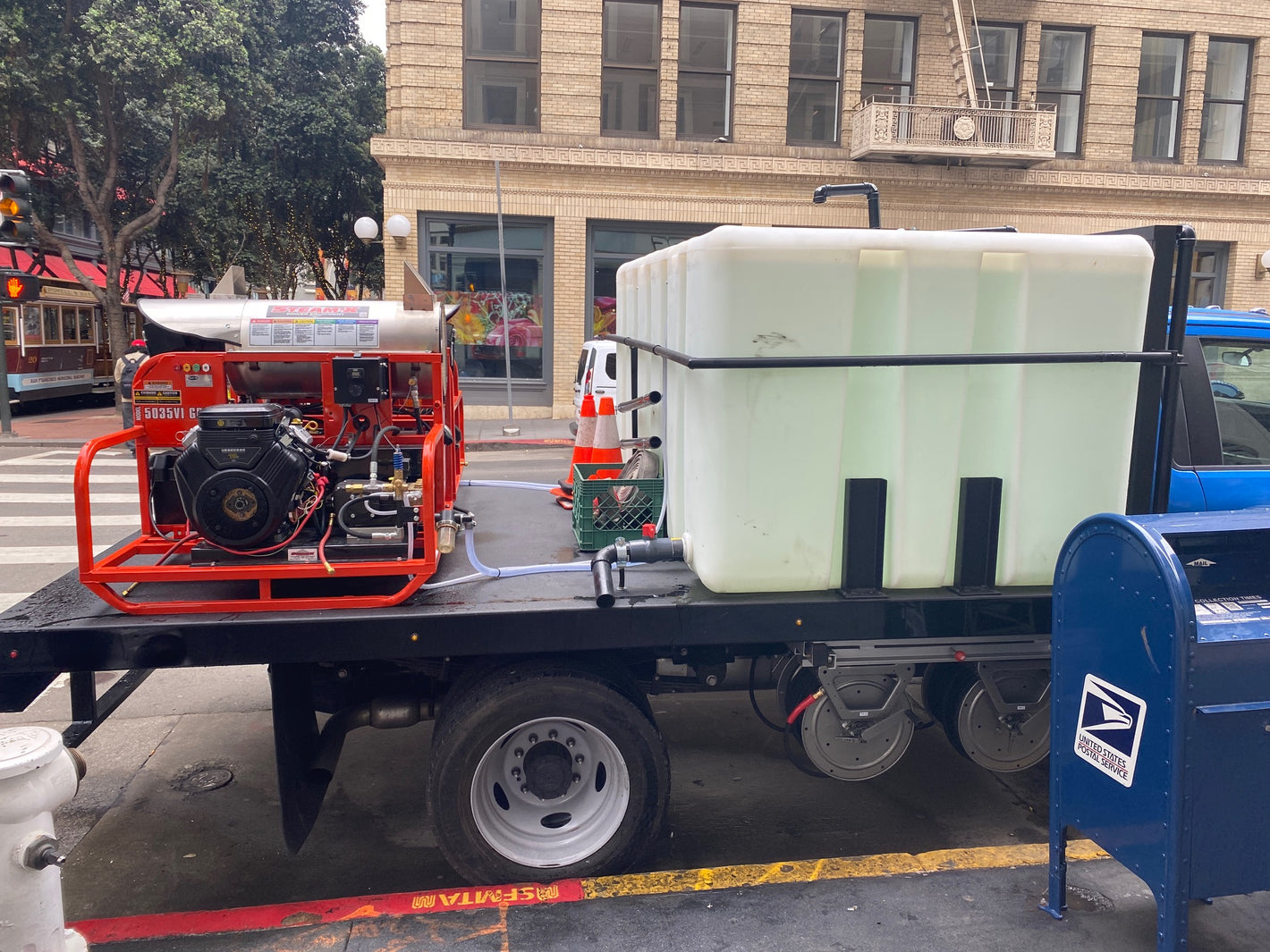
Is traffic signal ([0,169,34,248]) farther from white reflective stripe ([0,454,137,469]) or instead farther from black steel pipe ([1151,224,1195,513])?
black steel pipe ([1151,224,1195,513])

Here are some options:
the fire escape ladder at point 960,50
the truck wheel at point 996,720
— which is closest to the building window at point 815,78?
the fire escape ladder at point 960,50

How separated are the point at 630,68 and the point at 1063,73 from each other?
30.8ft

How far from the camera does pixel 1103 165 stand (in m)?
20.0

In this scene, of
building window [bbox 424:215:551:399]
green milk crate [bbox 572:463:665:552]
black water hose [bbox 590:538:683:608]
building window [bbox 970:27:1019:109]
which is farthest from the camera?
building window [bbox 970:27:1019:109]

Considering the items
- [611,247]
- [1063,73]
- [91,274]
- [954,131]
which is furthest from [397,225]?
[91,274]

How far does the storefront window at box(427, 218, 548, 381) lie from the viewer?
19.4m

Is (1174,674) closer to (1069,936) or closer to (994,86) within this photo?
(1069,936)

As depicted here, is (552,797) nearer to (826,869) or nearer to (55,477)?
(826,869)

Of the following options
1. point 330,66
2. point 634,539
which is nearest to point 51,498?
point 634,539

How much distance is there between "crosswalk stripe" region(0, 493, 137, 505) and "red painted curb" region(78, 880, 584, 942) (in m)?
9.22

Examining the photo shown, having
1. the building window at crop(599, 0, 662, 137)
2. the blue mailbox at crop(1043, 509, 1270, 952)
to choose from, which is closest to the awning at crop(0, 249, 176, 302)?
the building window at crop(599, 0, 662, 137)

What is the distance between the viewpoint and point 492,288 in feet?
64.8

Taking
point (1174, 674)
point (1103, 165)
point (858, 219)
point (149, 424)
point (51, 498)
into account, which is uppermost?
point (1103, 165)

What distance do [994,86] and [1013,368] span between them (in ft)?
64.6
